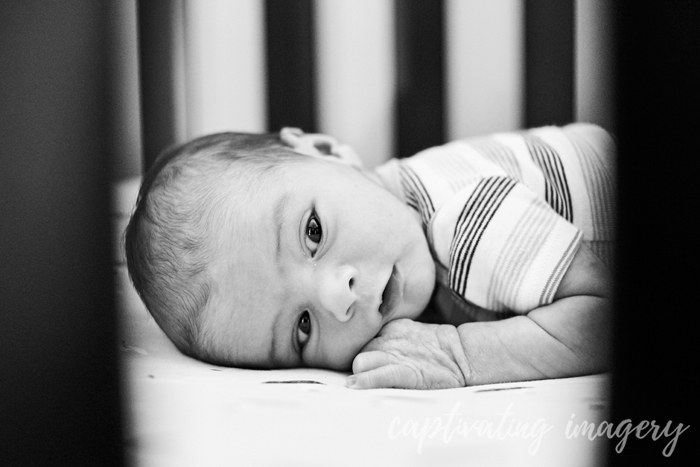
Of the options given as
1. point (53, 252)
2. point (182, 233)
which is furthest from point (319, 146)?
point (53, 252)

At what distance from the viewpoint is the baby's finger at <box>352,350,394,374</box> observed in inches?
19.5

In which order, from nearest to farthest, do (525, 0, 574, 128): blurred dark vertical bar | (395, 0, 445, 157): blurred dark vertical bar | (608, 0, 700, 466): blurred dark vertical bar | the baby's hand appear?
(608, 0, 700, 466): blurred dark vertical bar, the baby's hand, (525, 0, 574, 128): blurred dark vertical bar, (395, 0, 445, 157): blurred dark vertical bar

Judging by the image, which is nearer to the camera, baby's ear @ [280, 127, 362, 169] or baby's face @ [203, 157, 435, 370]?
baby's face @ [203, 157, 435, 370]

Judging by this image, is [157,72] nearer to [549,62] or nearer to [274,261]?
[274,261]

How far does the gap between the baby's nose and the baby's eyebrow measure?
0.14 feet

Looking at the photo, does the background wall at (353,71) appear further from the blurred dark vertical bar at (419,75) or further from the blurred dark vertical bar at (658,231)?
the blurred dark vertical bar at (658,231)

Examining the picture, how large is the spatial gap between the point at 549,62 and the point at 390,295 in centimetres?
32

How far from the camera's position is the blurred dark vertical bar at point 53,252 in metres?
0.39

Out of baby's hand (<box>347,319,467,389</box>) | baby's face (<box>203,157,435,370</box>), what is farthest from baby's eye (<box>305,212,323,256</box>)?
baby's hand (<box>347,319,467,389</box>)

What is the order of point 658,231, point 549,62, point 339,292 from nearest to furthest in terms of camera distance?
point 658,231 < point 339,292 < point 549,62

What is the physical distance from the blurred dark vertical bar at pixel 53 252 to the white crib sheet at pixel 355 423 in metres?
0.03

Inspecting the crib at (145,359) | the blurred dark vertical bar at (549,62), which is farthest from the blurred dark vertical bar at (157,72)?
the blurred dark vertical bar at (549,62)

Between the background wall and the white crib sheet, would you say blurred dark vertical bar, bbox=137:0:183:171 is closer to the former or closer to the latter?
the background wall

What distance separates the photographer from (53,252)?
42 centimetres
